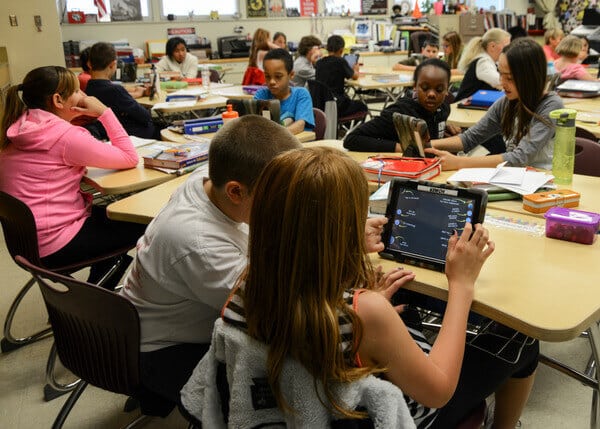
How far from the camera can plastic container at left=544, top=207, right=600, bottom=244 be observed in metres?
1.59

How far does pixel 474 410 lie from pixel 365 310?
0.49 metres

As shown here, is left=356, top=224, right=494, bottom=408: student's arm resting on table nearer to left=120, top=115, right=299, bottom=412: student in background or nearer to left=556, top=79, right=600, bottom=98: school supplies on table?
left=120, top=115, right=299, bottom=412: student in background

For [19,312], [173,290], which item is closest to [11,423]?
[19,312]

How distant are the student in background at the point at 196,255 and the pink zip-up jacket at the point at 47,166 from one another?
980 millimetres

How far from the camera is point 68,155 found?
2.36 metres

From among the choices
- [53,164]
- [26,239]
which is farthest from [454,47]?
[26,239]

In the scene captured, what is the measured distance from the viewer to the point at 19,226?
2.15 meters

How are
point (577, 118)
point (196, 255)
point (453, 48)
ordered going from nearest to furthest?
point (196, 255) < point (577, 118) < point (453, 48)

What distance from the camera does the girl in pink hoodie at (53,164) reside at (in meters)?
2.34

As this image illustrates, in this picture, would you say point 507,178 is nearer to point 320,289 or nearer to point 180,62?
point 320,289

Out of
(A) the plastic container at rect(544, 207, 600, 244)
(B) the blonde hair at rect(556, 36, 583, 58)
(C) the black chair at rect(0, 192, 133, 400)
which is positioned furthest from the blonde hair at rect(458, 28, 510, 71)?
(C) the black chair at rect(0, 192, 133, 400)

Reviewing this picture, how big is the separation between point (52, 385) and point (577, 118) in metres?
2.90

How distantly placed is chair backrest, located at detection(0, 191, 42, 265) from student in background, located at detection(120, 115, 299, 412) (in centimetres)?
78

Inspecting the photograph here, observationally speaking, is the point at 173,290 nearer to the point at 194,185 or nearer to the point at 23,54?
the point at 194,185
